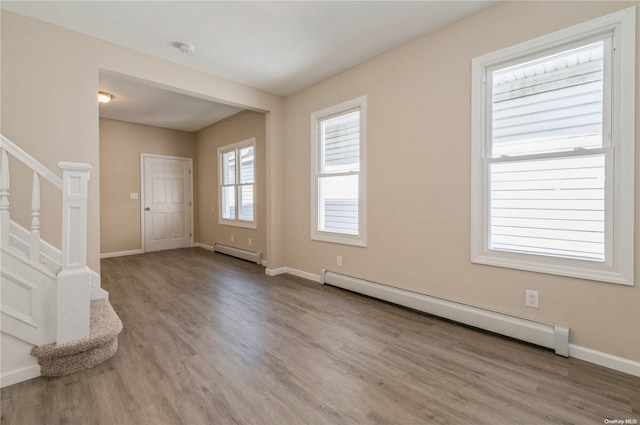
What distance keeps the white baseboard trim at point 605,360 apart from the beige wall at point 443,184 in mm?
34

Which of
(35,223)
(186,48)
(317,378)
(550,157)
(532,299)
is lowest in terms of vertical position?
(317,378)

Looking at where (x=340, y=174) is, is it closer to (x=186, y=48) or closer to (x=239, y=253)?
(x=186, y=48)

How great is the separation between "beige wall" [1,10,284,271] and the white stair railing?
0.71 meters

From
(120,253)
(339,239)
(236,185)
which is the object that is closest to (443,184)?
(339,239)

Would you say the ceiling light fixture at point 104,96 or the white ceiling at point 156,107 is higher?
the white ceiling at point 156,107

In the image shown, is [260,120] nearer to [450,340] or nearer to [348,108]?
[348,108]

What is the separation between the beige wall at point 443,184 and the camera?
2.02m

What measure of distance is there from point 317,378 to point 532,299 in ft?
5.90

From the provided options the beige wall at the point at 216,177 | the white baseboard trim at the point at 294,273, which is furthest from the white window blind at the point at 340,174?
the beige wall at the point at 216,177

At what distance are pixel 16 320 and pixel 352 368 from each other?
84.5 inches

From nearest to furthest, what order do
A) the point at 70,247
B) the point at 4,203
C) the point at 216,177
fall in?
the point at 4,203
the point at 70,247
the point at 216,177

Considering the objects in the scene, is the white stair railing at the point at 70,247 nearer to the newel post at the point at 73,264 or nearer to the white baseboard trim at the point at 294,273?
the newel post at the point at 73,264

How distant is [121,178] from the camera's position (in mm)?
5805

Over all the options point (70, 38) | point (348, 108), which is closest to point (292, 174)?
point (348, 108)
